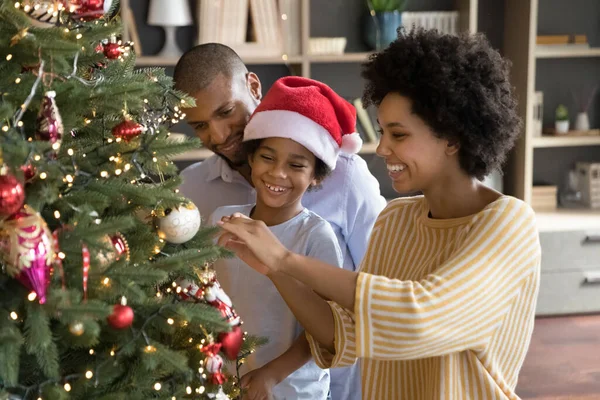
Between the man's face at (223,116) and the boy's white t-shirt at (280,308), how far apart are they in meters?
0.33

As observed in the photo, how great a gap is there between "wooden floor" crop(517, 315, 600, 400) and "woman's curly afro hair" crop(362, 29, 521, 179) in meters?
1.84

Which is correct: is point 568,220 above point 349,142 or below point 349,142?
below

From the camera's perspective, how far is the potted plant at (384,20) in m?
3.57

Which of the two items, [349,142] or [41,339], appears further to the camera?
[349,142]

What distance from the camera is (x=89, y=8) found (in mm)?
1199

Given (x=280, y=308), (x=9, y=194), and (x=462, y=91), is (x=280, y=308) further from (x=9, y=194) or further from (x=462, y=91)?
(x=9, y=194)

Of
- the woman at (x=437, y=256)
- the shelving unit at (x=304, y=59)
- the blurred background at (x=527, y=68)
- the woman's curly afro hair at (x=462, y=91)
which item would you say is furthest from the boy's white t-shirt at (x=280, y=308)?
the shelving unit at (x=304, y=59)

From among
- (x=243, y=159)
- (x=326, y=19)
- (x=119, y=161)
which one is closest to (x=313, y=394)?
(x=243, y=159)

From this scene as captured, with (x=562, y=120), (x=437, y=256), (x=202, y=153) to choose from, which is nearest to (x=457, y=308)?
(x=437, y=256)

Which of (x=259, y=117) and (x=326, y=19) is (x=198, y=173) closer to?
(x=259, y=117)

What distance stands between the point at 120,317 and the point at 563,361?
8.60ft

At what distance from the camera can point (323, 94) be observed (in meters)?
1.80

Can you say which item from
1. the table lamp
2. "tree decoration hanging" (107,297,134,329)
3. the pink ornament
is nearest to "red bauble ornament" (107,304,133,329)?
"tree decoration hanging" (107,297,134,329)

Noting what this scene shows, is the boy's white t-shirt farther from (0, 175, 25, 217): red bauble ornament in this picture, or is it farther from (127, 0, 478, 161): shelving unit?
(127, 0, 478, 161): shelving unit
